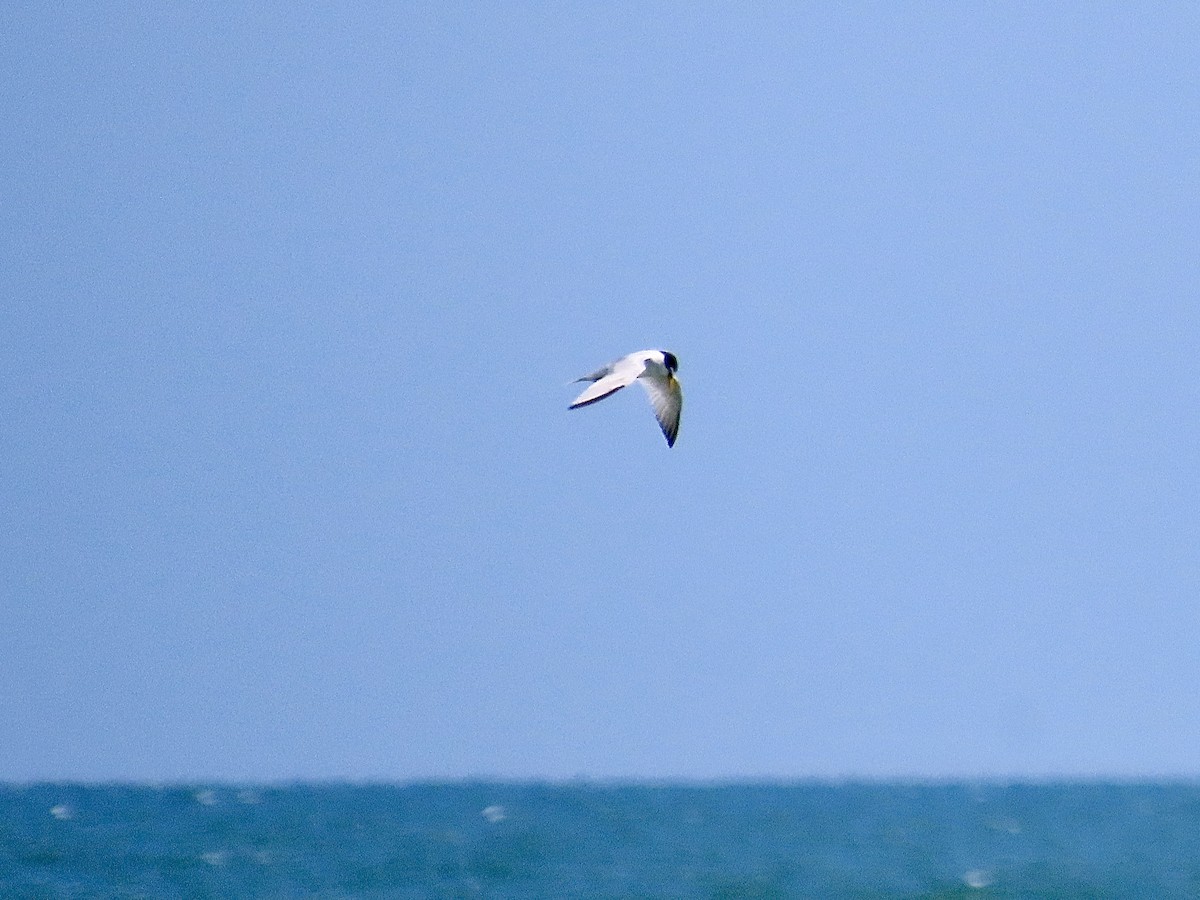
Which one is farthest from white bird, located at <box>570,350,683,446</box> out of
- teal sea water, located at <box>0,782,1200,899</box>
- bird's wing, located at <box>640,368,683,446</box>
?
teal sea water, located at <box>0,782,1200,899</box>

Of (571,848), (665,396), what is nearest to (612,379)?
(665,396)

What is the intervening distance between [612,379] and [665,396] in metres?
0.85

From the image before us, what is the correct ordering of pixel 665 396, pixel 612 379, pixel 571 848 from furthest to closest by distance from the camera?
pixel 571 848, pixel 665 396, pixel 612 379

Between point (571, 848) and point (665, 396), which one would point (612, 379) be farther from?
point (571, 848)

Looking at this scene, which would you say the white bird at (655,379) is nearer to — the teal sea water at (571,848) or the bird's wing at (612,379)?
the bird's wing at (612,379)

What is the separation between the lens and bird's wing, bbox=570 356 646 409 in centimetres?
1805

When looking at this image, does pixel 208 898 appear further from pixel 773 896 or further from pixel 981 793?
pixel 981 793

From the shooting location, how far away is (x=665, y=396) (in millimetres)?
19469

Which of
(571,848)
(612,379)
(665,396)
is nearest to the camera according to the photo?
(612,379)

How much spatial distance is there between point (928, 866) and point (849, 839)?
28.4ft

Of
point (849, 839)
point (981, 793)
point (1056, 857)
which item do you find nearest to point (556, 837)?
point (849, 839)

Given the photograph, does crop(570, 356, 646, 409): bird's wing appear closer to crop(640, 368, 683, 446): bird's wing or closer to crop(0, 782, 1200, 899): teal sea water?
crop(640, 368, 683, 446): bird's wing

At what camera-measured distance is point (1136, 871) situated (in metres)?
42.7

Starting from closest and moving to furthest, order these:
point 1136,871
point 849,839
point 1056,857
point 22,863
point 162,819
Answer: point 22,863, point 1136,871, point 1056,857, point 849,839, point 162,819
